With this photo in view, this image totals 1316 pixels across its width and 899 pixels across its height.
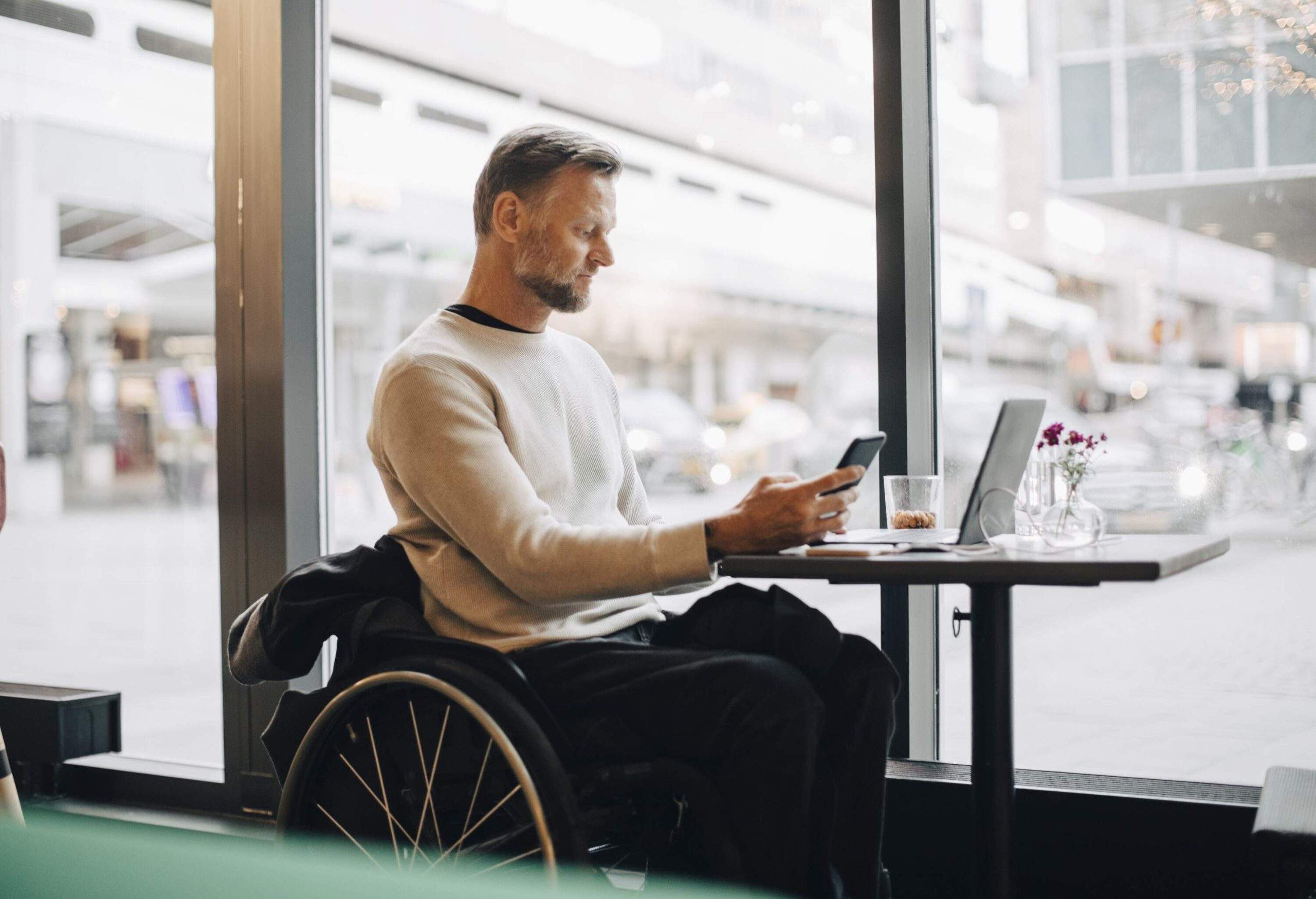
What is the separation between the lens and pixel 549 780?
1.52 m

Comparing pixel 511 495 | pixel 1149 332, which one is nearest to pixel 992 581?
pixel 511 495

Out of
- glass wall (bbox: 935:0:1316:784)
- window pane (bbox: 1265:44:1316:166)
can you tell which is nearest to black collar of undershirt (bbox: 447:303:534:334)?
glass wall (bbox: 935:0:1316:784)

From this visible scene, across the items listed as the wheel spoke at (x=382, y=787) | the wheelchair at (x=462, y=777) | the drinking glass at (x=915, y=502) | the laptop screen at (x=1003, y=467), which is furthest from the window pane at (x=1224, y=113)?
the wheel spoke at (x=382, y=787)

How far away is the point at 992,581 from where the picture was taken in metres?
1.49

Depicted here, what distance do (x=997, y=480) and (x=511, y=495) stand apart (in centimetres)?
67

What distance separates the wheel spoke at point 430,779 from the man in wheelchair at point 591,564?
142 millimetres

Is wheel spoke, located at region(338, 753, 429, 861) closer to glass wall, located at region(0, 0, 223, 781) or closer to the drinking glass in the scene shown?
the drinking glass

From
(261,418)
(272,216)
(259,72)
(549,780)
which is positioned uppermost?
(259,72)

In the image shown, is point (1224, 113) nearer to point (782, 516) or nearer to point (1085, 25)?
point (1085, 25)

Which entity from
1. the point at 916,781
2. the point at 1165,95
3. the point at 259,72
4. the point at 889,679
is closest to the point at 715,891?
the point at 889,679

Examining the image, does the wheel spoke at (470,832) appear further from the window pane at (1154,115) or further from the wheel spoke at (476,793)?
the window pane at (1154,115)

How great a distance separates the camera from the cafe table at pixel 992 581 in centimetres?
149

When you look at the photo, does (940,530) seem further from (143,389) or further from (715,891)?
(143,389)

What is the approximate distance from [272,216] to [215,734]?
1307mm
